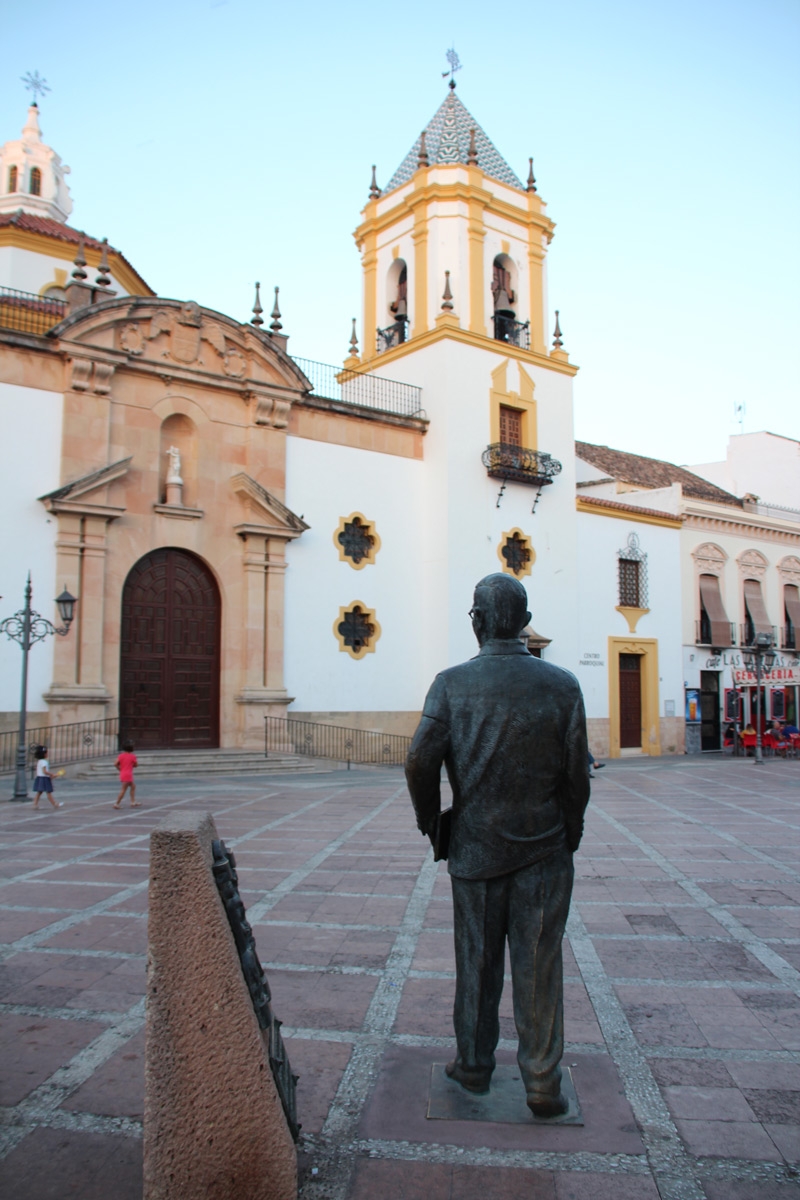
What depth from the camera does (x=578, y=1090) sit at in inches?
139

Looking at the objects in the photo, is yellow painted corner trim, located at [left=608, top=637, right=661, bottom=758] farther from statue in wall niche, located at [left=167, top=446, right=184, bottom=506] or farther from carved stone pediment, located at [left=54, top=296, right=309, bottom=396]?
statue in wall niche, located at [left=167, top=446, right=184, bottom=506]

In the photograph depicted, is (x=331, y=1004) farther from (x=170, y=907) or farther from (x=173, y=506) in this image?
(x=173, y=506)

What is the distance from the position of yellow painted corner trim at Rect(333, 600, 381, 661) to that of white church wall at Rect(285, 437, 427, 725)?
0.30ft

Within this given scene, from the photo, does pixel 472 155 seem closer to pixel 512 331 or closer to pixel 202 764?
pixel 512 331

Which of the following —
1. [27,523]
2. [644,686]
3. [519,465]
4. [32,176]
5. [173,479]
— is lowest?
[644,686]

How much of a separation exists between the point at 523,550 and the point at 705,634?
7.72 m

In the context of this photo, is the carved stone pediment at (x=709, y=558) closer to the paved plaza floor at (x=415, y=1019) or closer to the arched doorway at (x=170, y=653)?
the arched doorway at (x=170, y=653)

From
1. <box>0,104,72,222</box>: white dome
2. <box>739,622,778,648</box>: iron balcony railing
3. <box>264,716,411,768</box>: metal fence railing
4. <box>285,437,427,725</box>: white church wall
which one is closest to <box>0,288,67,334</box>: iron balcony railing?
<box>285,437,427,725</box>: white church wall

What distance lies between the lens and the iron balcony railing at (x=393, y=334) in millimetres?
23109

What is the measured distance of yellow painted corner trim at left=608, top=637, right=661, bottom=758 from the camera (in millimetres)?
23969

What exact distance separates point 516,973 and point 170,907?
53.0 inches

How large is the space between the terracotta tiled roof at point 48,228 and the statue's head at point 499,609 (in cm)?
2146

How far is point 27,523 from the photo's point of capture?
15.8m

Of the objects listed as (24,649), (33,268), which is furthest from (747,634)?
(33,268)
